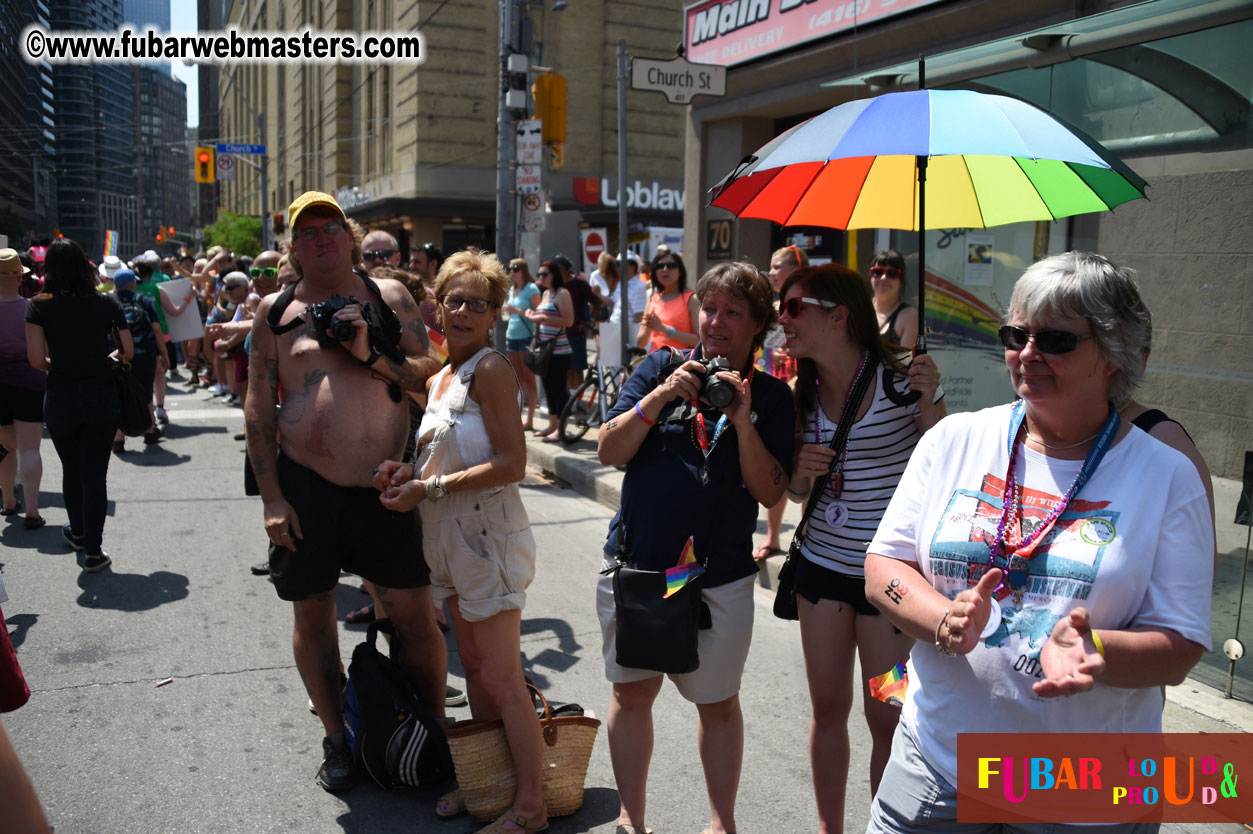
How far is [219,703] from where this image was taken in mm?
4082

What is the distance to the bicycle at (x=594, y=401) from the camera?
30.9ft

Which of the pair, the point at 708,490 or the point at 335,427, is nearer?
the point at 708,490

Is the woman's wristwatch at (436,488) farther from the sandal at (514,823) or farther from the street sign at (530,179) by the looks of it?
A: the street sign at (530,179)

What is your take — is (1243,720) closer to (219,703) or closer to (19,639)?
(219,703)

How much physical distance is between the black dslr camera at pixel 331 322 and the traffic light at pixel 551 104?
9.60 m

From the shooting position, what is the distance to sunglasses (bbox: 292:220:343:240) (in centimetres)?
340

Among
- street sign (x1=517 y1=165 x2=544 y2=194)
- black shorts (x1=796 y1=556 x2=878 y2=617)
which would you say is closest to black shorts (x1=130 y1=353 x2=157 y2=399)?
street sign (x1=517 y1=165 x2=544 y2=194)

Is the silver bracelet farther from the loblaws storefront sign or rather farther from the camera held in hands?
the loblaws storefront sign

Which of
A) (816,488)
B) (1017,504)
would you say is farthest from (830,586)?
(1017,504)

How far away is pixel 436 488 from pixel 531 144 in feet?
29.3

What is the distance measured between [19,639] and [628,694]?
12.1 ft

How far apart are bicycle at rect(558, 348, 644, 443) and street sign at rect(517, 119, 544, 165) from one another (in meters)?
2.93

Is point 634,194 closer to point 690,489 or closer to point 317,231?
point 317,231

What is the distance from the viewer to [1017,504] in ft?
6.01
